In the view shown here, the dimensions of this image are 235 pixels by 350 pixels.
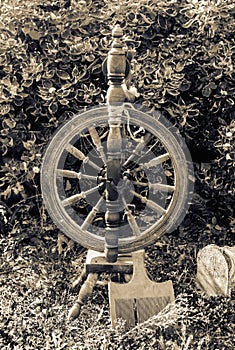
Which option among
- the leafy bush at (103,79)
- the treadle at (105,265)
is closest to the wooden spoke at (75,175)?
the treadle at (105,265)

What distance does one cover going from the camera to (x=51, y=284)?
3.31 m

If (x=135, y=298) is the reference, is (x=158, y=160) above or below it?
above

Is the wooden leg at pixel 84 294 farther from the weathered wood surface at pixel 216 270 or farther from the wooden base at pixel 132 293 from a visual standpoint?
the weathered wood surface at pixel 216 270

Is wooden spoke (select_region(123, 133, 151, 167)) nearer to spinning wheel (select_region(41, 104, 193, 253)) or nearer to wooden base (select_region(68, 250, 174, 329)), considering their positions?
spinning wheel (select_region(41, 104, 193, 253))

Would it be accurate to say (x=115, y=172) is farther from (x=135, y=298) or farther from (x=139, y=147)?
(x=135, y=298)

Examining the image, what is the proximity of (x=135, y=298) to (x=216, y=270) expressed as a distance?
461mm

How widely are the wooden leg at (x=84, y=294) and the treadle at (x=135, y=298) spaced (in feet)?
0.27

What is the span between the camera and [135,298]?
295 centimetres

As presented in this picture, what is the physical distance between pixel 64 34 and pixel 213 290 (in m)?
1.39

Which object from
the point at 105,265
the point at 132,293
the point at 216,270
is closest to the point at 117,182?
the point at 105,265

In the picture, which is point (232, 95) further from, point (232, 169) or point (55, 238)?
point (55, 238)

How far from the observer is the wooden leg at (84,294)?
2.96m

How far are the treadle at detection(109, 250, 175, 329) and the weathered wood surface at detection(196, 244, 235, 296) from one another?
375 mm

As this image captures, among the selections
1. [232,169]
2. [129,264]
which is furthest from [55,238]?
[232,169]
